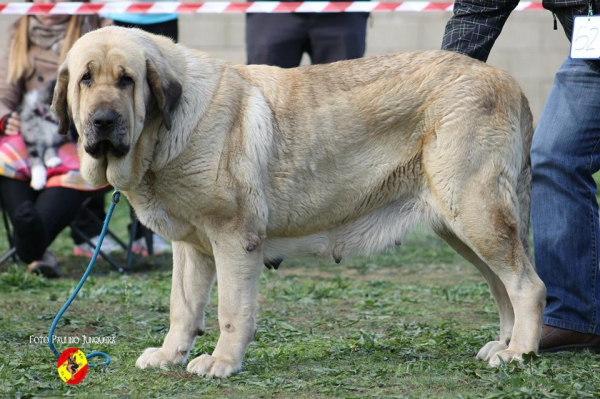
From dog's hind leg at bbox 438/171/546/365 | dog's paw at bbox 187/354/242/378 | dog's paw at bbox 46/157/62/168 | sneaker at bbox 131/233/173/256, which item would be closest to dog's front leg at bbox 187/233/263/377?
dog's paw at bbox 187/354/242/378

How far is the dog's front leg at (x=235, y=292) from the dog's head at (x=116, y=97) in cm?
51

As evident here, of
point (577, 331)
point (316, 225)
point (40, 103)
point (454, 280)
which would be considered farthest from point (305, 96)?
point (40, 103)

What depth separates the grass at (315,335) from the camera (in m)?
3.47

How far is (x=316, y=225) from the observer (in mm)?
4121

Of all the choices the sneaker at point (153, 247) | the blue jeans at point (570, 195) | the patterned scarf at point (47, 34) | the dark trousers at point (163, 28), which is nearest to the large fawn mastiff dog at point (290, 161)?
the blue jeans at point (570, 195)

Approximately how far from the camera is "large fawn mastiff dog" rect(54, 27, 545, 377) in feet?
12.2

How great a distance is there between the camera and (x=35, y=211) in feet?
20.7

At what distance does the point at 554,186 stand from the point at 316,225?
3.87 ft

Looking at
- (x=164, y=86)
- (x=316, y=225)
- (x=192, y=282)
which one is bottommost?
(x=192, y=282)

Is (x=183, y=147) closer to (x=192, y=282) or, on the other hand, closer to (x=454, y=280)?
(x=192, y=282)

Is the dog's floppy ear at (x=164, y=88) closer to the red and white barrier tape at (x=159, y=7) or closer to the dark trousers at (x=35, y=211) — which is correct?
the dark trousers at (x=35, y=211)

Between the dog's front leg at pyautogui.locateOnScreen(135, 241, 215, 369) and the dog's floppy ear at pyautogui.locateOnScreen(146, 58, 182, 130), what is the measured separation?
0.73 metres

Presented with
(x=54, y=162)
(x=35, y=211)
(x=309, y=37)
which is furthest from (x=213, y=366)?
(x=309, y=37)

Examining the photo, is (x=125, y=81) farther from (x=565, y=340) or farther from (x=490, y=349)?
(x=565, y=340)
